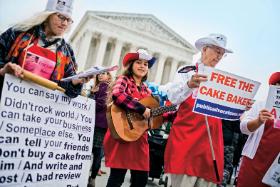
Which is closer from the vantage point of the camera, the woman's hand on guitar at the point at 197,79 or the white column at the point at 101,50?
the woman's hand on guitar at the point at 197,79

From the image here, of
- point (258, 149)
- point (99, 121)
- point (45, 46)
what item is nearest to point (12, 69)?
point (45, 46)

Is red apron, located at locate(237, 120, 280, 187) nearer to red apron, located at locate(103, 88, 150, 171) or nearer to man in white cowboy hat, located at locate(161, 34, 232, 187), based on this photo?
man in white cowboy hat, located at locate(161, 34, 232, 187)

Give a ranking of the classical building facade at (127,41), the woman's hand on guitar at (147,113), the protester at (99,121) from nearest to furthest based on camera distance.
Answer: the woman's hand on guitar at (147,113) → the protester at (99,121) → the classical building facade at (127,41)

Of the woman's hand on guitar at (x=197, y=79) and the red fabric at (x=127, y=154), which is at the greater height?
the woman's hand on guitar at (x=197, y=79)

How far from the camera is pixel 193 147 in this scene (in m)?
2.97

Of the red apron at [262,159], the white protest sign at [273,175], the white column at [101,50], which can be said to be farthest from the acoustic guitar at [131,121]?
the white column at [101,50]

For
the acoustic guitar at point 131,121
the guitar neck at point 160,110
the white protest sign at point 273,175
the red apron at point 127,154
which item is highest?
the guitar neck at point 160,110

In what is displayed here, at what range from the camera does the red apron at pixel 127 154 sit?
342 cm

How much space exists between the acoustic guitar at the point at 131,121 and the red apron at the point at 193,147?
0.50 metres

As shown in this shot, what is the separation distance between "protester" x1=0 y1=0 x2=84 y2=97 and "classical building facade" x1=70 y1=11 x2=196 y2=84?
152ft

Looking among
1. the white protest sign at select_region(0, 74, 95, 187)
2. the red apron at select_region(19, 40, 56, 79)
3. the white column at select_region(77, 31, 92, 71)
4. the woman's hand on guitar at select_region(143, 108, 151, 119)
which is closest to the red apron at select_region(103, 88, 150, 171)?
→ the woman's hand on guitar at select_region(143, 108, 151, 119)

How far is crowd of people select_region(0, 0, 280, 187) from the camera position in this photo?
8.84 ft

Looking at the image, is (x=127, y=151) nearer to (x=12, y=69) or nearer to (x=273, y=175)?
(x=273, y=175)

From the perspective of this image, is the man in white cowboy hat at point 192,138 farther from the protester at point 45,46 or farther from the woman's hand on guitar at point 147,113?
the protester at point 45,46
